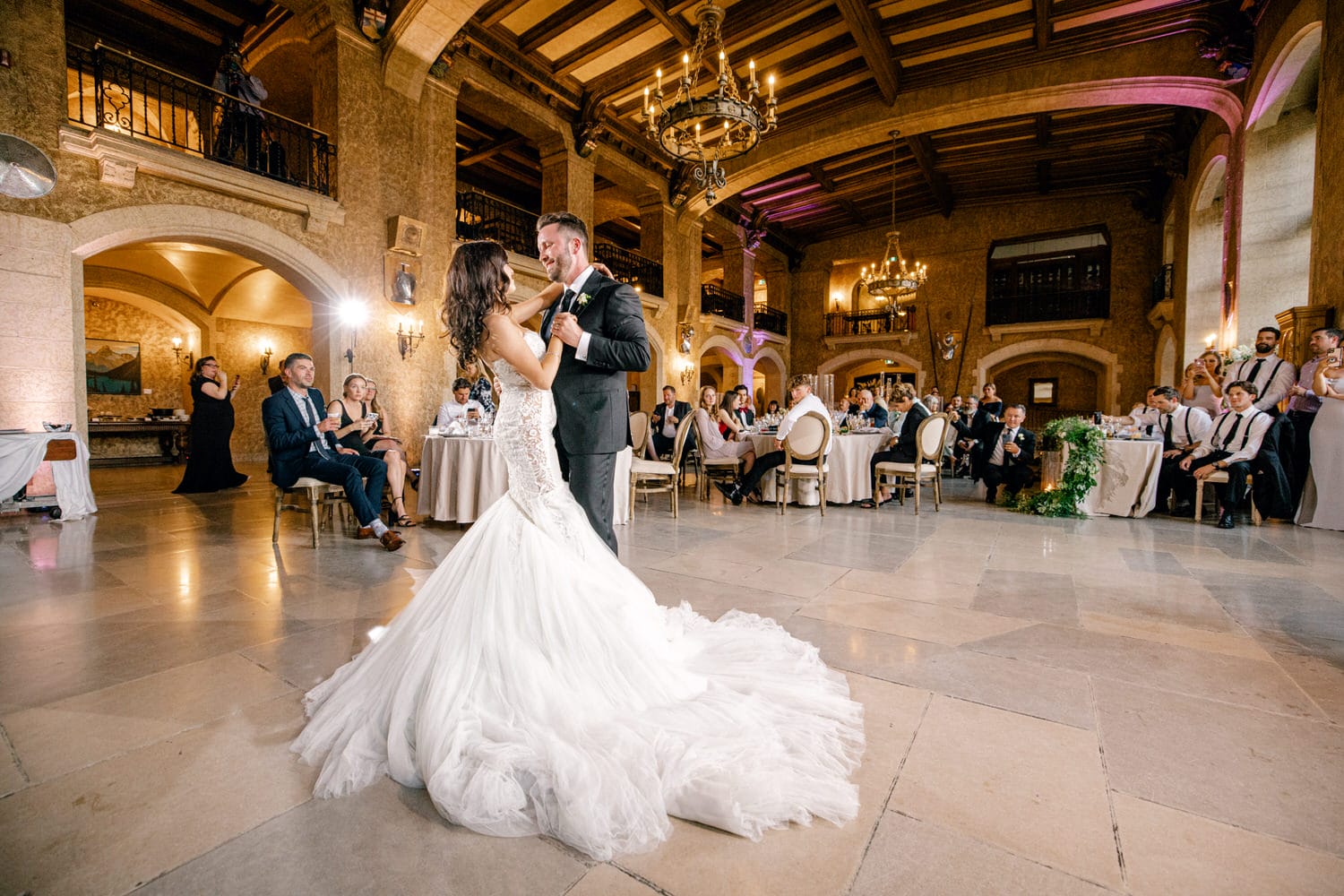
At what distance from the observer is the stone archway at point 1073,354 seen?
13.3 metres

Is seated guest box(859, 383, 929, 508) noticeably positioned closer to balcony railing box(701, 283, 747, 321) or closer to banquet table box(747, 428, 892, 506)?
banquet table box(747, 428, 892, 506)

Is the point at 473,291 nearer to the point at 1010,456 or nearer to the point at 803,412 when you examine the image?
the point at 803,412

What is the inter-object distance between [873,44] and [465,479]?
7.79 metres

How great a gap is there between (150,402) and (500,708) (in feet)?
44.8

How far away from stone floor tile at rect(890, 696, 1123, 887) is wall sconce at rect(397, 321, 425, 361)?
7.37 metres

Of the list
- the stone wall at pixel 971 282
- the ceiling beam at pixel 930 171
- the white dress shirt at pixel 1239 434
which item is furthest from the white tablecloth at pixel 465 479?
the stone wall at pixel 971 282

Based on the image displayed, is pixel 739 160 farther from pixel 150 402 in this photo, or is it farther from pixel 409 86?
pixel 150 402

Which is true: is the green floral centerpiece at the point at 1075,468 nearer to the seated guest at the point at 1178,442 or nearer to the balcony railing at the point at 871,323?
the seated guest at the point at 1178,442

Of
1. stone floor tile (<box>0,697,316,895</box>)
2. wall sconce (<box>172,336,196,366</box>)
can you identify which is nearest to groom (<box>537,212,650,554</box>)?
stone floor tile (<box>0,697,316,895</box>)

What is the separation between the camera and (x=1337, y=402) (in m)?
4.53

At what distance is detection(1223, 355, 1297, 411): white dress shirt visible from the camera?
5043mm

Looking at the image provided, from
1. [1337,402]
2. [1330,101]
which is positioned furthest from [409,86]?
[1337,402]

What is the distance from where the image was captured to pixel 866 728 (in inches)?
61.6

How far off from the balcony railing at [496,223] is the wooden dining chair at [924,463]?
249 inches
